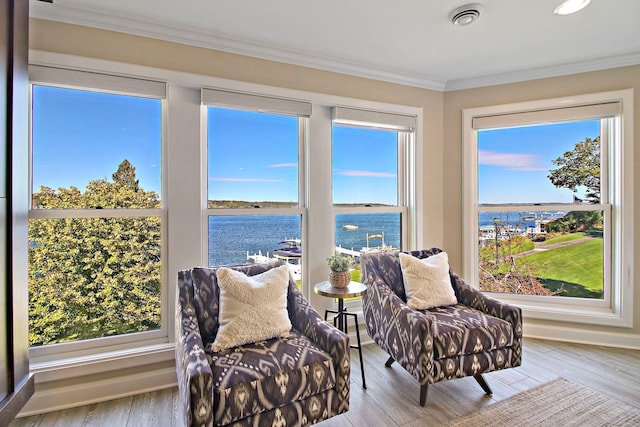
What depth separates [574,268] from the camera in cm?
304

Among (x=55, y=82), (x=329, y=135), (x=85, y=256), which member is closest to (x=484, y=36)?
(x=329, y=135)

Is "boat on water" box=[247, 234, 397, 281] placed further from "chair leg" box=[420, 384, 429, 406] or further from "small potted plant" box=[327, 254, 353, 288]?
"chair leg" box=[420, 384, 429, 406]

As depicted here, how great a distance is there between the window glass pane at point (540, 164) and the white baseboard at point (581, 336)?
1197 millimetres

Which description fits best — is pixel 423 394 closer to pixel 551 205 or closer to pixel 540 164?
pixel 551 205

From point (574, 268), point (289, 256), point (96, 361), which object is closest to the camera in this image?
point (96, 361)

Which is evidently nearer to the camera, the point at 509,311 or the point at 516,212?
the point at 509,311

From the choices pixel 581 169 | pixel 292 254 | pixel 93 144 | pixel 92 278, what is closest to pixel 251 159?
pixel 292 254

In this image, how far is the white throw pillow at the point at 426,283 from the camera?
7.64ft

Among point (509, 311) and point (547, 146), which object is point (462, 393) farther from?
point (547, 146)

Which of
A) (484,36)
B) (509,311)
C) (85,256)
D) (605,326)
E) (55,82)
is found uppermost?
(484,36)

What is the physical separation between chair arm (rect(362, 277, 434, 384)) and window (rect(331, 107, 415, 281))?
2.24ft

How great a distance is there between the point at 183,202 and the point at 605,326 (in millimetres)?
3758

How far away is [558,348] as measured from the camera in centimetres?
277

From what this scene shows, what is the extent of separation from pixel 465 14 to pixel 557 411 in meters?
2.55
